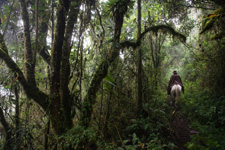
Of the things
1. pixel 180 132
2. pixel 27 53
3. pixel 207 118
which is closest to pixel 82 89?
pixel 27 53

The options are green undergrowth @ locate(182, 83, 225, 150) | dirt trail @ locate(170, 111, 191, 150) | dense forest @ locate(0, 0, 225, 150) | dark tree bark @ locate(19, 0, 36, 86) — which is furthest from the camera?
dirt trail @ locate(170, 111, 191, 150)

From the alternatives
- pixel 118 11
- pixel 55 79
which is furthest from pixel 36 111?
pixel 118 11

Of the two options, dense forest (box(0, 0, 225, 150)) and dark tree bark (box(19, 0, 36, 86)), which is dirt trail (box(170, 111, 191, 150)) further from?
dark tree bark (box(19, 0, 36, 86))

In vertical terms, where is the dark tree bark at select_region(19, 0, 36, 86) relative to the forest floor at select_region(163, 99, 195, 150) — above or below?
above

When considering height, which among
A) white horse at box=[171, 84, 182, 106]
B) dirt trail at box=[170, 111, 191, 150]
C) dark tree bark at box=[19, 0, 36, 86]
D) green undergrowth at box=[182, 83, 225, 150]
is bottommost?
dirt trail at box=[170, 111, 191, 150]

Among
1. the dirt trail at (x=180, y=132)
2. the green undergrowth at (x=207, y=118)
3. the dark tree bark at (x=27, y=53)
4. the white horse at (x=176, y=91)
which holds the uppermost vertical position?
the dark tree bark at (x=27, y=53)

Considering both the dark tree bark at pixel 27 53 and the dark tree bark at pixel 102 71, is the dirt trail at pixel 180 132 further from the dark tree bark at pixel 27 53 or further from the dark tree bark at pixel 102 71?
the dark tree bark at pixel 27 53

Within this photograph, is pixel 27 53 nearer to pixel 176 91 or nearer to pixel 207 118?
pixel 176 91

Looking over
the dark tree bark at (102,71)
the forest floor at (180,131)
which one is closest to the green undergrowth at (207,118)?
the forest floor at (180,131)

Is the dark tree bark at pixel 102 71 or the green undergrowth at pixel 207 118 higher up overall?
the dark tree bark at pixel 102 71

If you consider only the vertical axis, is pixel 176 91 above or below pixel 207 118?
above

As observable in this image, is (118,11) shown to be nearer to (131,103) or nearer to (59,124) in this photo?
(131,103)

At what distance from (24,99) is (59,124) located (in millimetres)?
1046

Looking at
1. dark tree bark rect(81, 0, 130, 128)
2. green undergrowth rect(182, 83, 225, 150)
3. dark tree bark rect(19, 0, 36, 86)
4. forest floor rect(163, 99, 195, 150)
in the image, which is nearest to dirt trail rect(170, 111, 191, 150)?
forest floor rect(163, 99, 195, 150)
